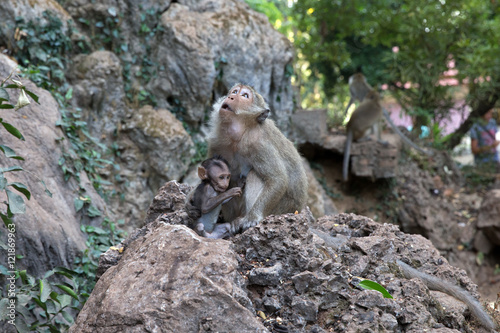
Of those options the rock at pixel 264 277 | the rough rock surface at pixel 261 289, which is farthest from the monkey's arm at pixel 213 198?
the rock at pixel 264 277

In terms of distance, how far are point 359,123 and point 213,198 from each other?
803 cm

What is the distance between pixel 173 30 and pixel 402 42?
7.54 meters

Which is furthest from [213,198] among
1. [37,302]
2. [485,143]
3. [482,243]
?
[485,143]

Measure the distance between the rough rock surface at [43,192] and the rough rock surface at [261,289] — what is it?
1344 mm

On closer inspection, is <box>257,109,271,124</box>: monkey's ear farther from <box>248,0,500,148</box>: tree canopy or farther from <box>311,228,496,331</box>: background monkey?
<box>248,0,500,148</box>: tree canopy

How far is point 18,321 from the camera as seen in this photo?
12.4ft

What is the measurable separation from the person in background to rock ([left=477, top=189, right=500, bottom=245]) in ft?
9.97

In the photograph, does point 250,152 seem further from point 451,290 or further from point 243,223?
point 451,290

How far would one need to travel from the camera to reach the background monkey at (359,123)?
11336mm

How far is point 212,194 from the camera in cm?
396

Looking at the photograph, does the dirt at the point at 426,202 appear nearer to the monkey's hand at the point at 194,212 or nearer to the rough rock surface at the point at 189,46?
the rough rock surface at the point at 189,46

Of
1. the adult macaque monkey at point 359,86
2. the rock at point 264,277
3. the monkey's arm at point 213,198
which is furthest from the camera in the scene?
the adult macaque monkey at point 359,86

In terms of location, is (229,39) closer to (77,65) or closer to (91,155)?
(77,65)

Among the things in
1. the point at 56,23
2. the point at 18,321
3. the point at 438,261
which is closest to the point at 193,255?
the point at 18,321
